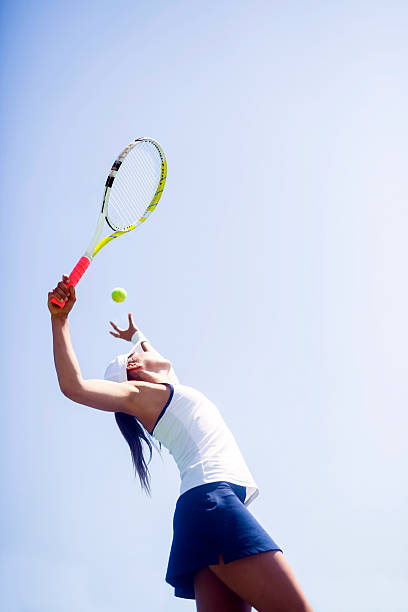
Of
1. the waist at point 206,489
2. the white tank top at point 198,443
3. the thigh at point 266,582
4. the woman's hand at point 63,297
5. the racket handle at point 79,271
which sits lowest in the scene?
the thigh at point 266,582

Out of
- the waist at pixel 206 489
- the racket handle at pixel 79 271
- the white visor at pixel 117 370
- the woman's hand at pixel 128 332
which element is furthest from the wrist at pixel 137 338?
the waist at pixel 206 489

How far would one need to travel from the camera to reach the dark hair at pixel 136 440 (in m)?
3.97

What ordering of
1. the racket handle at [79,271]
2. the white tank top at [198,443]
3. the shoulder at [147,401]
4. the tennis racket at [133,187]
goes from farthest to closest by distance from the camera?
the tennis racket at [133,187], the racket handle at [79,271], the shoulder at [147,401], the white tank top at [198,443]

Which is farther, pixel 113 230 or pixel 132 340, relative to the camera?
pixel 132 340

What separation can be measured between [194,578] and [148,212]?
2.86 metres

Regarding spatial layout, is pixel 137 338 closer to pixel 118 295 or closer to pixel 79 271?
pixel 118 295

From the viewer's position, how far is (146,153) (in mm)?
4879

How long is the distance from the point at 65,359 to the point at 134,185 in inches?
86.3

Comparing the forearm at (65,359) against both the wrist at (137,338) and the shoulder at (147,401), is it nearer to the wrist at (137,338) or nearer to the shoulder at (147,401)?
the shoulder at (147,401)

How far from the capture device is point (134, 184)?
16.0 ft

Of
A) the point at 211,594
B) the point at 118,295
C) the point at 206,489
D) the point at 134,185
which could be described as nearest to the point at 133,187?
the point at 134,185

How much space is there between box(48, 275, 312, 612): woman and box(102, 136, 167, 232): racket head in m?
1.51

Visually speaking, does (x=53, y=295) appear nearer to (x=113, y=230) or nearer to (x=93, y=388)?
(x=93, y=388)

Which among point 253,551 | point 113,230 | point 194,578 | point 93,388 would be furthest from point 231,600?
point 113,230
